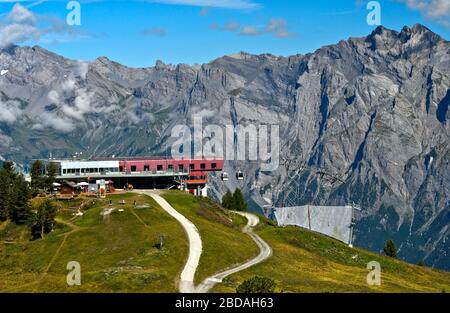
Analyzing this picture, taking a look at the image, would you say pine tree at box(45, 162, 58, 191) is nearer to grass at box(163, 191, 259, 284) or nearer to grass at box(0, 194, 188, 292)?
grass at box(0, 194, 188, 292)

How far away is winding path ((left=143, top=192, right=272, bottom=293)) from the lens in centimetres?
9765

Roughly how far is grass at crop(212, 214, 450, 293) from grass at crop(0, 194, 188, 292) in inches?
489

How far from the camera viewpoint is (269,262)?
120 metres

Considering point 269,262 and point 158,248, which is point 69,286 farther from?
point 269,262

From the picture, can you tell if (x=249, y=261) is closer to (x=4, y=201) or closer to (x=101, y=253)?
(x=101, y=253)

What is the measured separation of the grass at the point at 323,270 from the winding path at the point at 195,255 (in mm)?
1679

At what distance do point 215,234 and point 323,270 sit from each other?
22.7 meters

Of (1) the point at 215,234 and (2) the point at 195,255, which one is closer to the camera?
(2) the point at 195,255

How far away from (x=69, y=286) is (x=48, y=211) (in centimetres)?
4444

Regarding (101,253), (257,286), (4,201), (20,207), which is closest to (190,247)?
(101,253)

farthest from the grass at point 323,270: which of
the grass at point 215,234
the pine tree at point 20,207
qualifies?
the pine tree at point 20,207

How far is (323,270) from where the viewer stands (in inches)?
4894

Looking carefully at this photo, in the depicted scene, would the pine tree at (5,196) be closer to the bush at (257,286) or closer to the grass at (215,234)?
the grass at (215,234)
